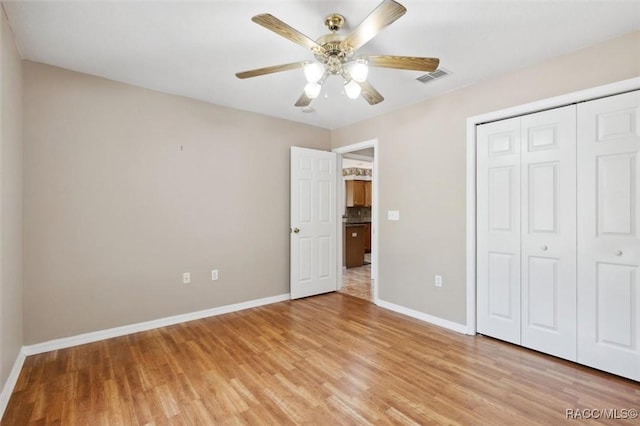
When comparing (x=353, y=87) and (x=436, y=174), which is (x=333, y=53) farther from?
(x=436, y=174)

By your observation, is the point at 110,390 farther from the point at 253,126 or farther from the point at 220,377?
the point at 253,126

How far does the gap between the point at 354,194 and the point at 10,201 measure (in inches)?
245

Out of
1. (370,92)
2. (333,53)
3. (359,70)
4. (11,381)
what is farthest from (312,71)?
(11,381)

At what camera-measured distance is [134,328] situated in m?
3.12

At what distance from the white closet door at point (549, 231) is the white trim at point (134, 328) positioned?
2892 millimetres

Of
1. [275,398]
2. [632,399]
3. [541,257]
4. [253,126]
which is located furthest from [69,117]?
[632,399]

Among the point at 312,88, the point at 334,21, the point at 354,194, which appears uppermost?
the point at 334,21

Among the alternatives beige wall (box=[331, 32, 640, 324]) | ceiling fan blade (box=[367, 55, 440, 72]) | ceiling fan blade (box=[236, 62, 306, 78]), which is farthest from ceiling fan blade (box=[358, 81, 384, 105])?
beige wall (box=[331, 32, 640, 324])

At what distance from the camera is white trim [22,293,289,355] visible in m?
2.69

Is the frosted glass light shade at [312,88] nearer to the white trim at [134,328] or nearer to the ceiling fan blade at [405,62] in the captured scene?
the ceiling fan blade at [405,62]

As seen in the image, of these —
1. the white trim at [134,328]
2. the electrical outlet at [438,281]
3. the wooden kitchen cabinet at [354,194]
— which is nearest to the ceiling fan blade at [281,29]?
the electrical outlet at [438,281]

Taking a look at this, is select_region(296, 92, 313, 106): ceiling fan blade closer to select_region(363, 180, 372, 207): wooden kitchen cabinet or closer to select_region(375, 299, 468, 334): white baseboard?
select_region(375, 299, 468, 334): white baseboard

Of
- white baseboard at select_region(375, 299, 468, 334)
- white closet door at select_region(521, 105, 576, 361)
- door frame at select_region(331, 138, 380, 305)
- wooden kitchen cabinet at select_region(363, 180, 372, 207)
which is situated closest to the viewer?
white closet door at select_region(521, 105, 576, 361)

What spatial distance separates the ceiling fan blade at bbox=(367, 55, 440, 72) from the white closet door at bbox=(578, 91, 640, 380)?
1.44m
